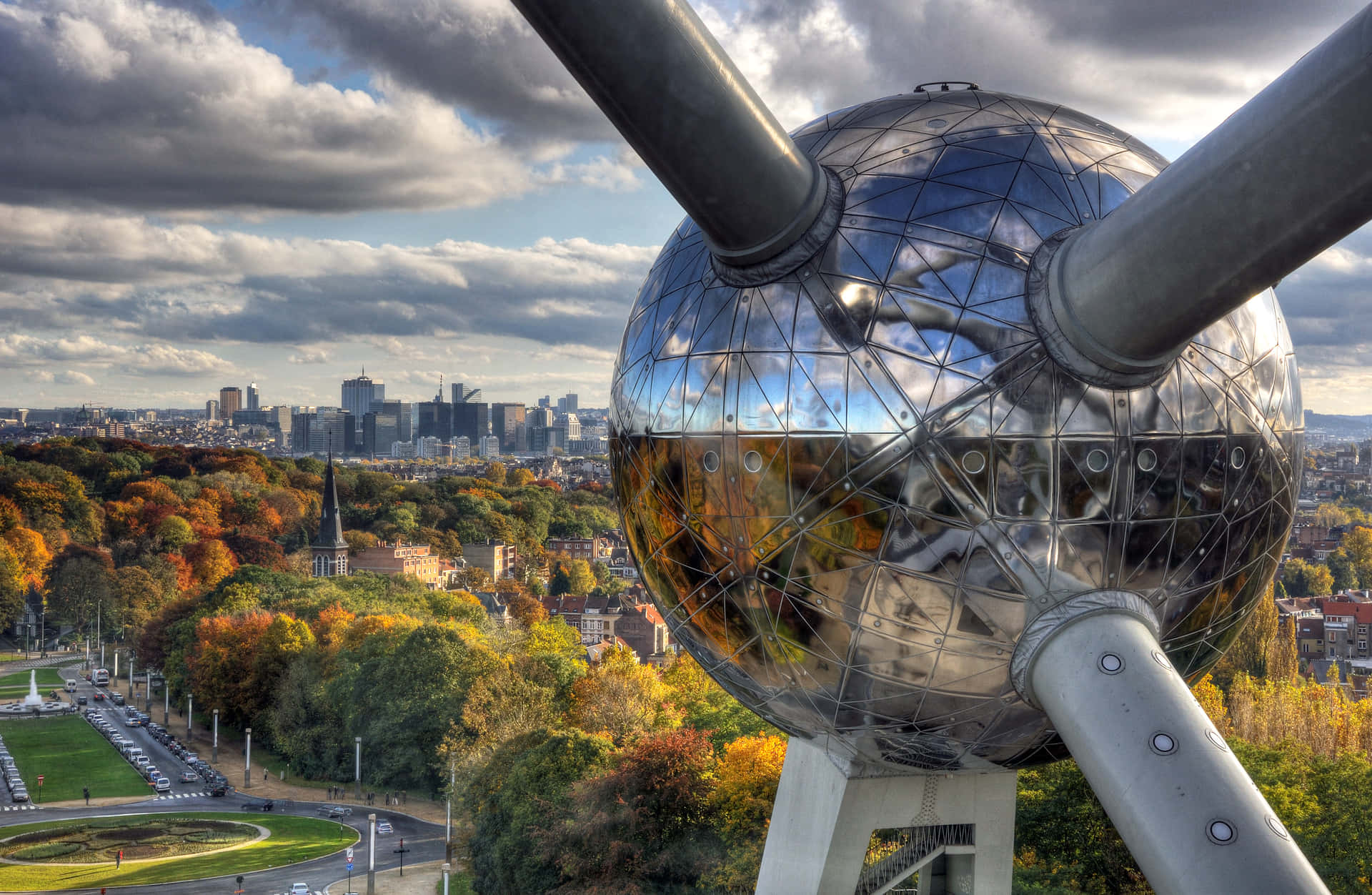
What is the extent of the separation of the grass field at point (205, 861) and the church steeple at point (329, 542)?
65.0 m

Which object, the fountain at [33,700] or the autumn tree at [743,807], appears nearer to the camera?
the autumn tree at [743,807]

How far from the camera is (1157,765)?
24.6 ft

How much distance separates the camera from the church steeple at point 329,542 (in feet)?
Result: 378

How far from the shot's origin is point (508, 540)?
14100cm

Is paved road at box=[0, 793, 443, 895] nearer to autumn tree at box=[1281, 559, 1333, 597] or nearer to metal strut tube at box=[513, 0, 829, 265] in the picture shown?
metal strut tube at box=[513, 0, 829, 265]

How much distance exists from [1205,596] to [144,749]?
219 feet

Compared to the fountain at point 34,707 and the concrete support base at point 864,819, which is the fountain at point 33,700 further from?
the concrete support base at point 864,819

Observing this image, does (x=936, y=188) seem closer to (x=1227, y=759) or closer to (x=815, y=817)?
(x=1227, y=759)

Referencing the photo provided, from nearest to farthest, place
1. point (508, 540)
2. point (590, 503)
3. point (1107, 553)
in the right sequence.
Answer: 1. point (1107, 553)
2. point (508, 540)
3. point (590, 503)

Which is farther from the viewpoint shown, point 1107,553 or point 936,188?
point 936,188

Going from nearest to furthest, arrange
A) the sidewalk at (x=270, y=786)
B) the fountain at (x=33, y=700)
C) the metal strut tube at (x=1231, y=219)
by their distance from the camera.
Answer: the metal strut tube at (x=1231, y=219) → the sidewalk at (x=270, y=786) → the fountain at (x=33, y=700)

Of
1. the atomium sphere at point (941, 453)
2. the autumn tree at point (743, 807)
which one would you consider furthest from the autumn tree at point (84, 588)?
the atomium sphere at point (941, 453)

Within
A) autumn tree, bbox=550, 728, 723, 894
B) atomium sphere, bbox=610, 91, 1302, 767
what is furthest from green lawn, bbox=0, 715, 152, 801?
atomium sphere, bbox=610, 91, 1302, 767

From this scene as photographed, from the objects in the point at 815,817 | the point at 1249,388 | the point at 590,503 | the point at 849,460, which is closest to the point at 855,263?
the point at 849,460
